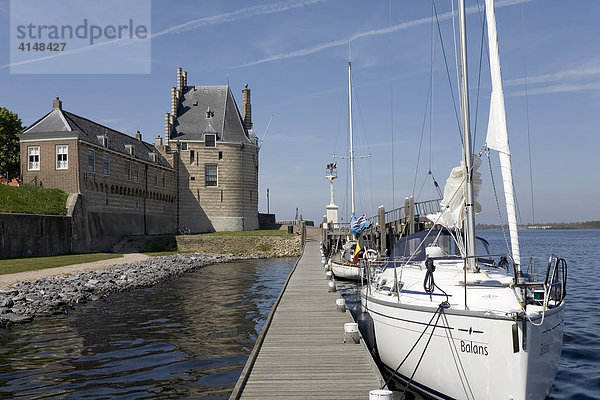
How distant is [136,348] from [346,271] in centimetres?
1664

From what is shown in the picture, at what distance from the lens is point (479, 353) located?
27.2ft

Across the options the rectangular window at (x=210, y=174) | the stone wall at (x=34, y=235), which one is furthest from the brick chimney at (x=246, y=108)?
the stone wall at (x=34, y=235)

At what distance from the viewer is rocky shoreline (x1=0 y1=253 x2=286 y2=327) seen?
60.9 ft

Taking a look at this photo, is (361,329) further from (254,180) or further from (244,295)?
(254,180)

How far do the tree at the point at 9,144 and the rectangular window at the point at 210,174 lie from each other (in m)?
19.9

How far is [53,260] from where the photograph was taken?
3266 cm

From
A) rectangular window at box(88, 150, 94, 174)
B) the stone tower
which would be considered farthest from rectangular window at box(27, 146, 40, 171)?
the stone tower

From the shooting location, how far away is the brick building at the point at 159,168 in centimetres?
4147

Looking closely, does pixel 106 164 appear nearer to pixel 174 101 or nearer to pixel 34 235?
pixel 34 235

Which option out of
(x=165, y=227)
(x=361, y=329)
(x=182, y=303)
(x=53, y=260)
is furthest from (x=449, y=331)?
(x=165, y=227)

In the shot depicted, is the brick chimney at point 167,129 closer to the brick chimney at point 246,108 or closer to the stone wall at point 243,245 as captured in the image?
the brick chimney at point 246,108

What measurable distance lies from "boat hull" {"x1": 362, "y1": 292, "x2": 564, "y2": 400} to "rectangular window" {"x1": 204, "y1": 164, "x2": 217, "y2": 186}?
52073mm

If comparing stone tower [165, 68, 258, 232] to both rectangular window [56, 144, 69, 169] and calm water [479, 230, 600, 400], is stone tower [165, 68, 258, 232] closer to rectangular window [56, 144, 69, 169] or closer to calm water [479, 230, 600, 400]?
rectangular window [56, 144, 69, 169]

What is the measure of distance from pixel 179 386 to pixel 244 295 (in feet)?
45.7
